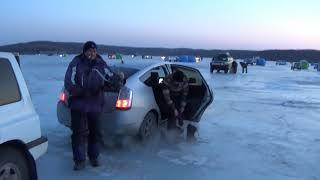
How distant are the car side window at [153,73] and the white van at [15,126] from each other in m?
3.54

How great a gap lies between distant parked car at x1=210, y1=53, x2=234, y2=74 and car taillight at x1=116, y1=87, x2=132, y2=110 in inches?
1512

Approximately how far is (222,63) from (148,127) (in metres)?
37.8

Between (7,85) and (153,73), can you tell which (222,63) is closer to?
(153,73)

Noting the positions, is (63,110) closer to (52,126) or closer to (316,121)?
(52,126)

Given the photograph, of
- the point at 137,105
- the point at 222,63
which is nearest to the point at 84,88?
the point at 137,105

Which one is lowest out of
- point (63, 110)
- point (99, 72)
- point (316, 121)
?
point (316, 121)

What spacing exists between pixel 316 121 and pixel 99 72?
25.4 feet

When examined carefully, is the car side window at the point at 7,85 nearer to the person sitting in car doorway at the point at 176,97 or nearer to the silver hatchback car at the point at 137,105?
the silver hatchback car at the point at 137,105

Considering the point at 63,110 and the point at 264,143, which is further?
the point at 264,143

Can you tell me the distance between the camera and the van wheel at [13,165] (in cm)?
493

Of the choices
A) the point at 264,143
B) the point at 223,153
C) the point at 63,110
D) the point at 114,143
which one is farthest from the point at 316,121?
the point at 63,110

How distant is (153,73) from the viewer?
9234mm

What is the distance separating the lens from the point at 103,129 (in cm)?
811

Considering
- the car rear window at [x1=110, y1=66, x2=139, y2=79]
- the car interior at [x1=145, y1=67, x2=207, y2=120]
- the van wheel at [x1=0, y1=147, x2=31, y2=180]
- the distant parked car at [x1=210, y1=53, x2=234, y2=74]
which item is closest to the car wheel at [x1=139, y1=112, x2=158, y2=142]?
the car interior at [x1=145, y1=67, x2=207, y2=120]
